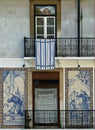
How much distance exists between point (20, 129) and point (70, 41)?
347 cm

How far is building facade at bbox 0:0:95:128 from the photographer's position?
16.1 metres

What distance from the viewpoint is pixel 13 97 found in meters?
16.1

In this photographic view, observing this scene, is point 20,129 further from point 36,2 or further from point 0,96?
point 36,2

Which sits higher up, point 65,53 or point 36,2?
point 36,2

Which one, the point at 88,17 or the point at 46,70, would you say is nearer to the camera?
the point at 46,70

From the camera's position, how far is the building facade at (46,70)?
16.1 m

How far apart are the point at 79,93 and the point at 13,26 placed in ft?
10.6

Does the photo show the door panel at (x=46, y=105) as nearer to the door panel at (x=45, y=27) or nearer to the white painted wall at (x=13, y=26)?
the white painted wall at (x=13, y=26)

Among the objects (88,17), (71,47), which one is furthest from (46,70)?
(88,17)

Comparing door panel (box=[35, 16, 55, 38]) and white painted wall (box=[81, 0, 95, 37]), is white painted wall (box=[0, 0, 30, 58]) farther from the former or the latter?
white painted wall (box=[81, 0, 95, 37])

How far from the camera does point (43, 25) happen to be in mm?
16203

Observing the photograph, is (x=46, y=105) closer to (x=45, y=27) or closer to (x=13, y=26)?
(x=45, y=27)

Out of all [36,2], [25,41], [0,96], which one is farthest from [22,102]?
[36,2]

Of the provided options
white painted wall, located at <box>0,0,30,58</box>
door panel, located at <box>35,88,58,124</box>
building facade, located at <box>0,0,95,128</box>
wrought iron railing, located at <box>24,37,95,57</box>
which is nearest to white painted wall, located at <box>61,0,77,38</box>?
building facade, located at <box>0,0,95,128</box>
